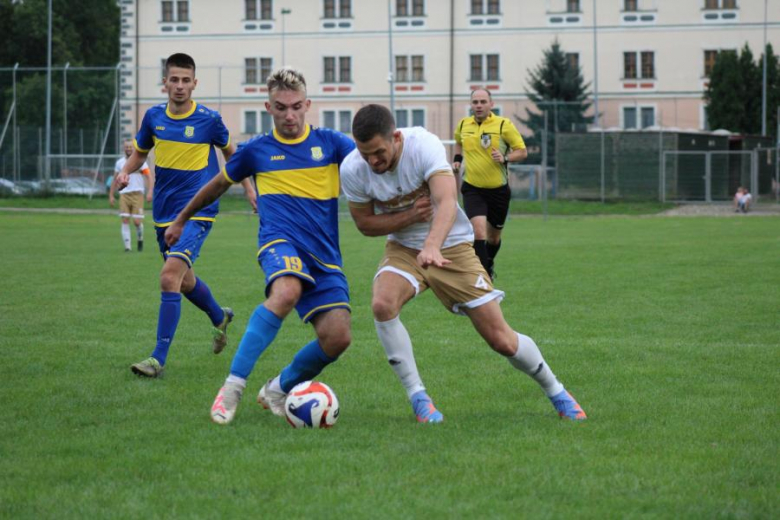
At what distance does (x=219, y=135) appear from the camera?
8961 millimetres

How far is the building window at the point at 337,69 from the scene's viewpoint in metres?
61.8

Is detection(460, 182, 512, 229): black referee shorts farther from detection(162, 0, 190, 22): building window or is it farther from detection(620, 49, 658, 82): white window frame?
detection(162, 0, 190, 22): building window

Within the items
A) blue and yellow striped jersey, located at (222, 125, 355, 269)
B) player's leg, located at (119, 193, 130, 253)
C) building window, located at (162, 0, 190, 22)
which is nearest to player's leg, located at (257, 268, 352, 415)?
blue and yellow striped jersey, located at (222, 125, 355, 269)

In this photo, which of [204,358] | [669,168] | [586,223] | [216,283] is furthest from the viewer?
[669,168]

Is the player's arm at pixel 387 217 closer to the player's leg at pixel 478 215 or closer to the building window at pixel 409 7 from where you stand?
the player's leg at pixel 478 215

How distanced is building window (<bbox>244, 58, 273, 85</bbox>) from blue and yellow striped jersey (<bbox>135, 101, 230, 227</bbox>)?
4854 centimetres

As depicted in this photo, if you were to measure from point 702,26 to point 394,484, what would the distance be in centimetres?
5859

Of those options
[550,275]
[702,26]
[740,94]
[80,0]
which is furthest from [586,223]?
[80,0]

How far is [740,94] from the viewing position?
56.3 metres

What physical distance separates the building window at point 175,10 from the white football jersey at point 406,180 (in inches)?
2305

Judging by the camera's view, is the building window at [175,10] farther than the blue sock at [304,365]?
Yes

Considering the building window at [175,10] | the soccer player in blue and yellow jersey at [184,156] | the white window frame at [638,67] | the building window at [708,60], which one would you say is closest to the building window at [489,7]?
the white window frame at [638,67]

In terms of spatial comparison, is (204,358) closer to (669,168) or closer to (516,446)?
(516,446)

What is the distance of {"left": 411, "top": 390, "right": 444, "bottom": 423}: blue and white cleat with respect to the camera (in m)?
6.16
